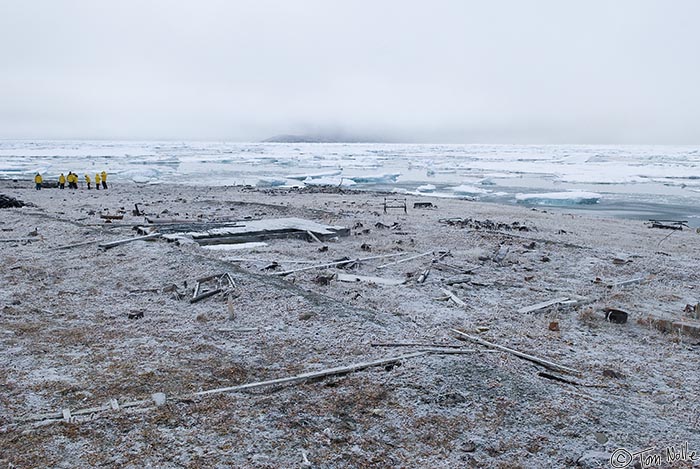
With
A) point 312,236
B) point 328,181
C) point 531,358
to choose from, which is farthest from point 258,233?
point 328,181

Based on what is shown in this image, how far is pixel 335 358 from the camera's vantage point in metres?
5.03

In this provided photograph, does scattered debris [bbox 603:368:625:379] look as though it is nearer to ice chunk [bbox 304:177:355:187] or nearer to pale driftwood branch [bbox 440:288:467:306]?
pale driftwood branch [bbox 440:288:467:306]

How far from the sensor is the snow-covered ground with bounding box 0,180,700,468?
11.9 feet

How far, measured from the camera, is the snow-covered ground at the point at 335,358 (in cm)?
362

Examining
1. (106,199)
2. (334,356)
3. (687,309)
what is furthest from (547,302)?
(106,199)

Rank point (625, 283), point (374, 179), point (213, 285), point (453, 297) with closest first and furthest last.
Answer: point (453, 297), point (213, 285), point (625, 283), point (374, 179)

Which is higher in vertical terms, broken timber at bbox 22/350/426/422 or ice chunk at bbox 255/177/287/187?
broken timber at bbox 22/350/426/422

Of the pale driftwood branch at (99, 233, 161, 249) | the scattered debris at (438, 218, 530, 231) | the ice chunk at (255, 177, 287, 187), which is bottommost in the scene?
the ice chunk at (255, 177, 287, 187)

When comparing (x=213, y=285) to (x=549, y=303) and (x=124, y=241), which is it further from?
(x=549, y=303)

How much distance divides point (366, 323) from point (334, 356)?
86cm

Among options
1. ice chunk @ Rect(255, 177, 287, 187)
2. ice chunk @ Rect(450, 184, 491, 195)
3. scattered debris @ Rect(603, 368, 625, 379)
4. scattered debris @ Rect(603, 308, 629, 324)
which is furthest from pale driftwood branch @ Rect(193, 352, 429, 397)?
ice chunk @ Rect(255, 177, 287, 187)

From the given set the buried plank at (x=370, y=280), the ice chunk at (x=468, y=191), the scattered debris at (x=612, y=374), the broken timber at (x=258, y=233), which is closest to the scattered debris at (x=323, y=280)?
the buried plank at (x=370, y=280)

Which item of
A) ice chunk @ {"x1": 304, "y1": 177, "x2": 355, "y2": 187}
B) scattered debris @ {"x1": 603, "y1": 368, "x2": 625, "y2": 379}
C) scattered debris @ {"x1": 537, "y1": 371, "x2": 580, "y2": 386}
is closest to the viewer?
scattered debris @ {"x1": 537, "y1": 371, "x2": 580, "y2": 386}

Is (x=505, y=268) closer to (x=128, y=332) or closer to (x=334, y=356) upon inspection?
(x=334, y=356)
